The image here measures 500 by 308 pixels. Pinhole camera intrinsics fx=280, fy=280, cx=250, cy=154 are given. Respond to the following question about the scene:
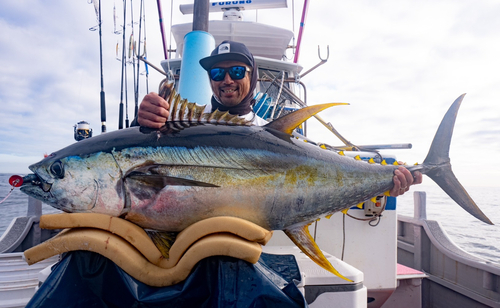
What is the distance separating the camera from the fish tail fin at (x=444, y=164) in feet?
6.06

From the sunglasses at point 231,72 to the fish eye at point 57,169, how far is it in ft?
4.28

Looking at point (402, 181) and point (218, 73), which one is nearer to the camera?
point (402, 181)

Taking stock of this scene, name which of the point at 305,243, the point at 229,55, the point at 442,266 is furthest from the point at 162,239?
the point at 442,266

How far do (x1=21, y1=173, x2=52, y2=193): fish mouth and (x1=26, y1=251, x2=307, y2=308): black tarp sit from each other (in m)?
0.34

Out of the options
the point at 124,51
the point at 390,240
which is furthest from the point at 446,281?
the point at 124,51

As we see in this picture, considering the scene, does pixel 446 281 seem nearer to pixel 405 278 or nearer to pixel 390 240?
pixel 405 278

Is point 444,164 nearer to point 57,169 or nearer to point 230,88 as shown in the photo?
point 230,88

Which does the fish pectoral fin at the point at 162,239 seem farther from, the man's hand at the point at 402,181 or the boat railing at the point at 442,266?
the boat railing at the point at 442,266

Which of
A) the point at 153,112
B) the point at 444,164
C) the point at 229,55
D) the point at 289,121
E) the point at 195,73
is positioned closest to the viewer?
the point at 153,112

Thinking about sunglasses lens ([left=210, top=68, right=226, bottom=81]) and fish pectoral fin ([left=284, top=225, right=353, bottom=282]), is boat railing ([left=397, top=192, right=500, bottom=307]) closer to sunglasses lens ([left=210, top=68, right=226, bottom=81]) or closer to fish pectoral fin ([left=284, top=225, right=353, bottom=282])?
fish pectoral fin ([left=284, top=225, right=353, bottom=282])

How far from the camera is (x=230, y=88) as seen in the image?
87.0 inches

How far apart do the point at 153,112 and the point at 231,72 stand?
98cm

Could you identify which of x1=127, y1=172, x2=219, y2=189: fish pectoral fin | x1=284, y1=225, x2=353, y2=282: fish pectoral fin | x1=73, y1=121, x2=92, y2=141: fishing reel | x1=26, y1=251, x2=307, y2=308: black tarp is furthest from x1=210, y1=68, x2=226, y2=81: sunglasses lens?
x1=73, y1=121, x2=92, y2=141: fishing reel

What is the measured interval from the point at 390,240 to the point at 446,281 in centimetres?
146
